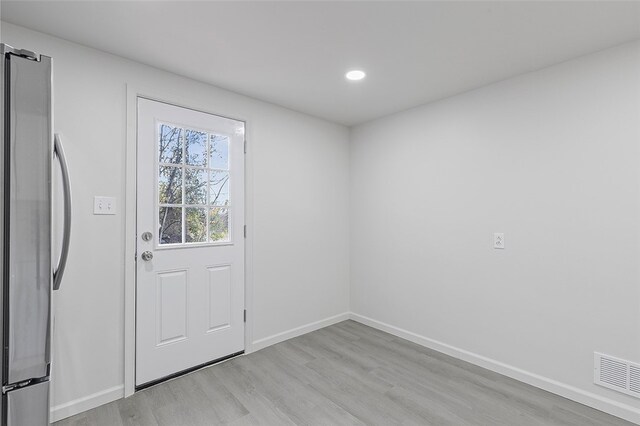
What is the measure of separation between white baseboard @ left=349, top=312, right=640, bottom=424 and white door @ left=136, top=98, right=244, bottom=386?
171cm

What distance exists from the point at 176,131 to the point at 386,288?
2.53 meters

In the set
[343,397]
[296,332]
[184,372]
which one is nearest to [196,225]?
[184,372]

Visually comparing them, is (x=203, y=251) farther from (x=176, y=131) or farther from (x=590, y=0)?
(x=590, y=0)

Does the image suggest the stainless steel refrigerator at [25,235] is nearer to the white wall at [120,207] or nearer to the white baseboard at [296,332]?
the white wall at [120,207]

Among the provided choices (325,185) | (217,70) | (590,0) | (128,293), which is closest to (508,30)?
(590,0)

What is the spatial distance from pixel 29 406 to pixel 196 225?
1.62 metres

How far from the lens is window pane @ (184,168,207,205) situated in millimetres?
2496

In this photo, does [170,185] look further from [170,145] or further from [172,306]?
[172,306]

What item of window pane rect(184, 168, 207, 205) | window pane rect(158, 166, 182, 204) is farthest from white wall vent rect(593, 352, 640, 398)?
window pane rect(158, 166, 182, 204)

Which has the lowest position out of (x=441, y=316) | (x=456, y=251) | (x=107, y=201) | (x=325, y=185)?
(x=441, y=316)

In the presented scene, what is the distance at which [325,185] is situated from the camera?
3.58m

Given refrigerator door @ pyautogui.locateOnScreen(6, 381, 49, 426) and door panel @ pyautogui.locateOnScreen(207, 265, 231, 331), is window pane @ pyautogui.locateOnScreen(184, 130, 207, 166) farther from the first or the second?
refrigerator door @ pyautogui.locateOnScreen(6, 381, 49, 426)

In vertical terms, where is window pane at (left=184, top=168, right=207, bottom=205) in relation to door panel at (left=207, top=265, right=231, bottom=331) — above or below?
above

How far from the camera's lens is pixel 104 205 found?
209 centimetres
